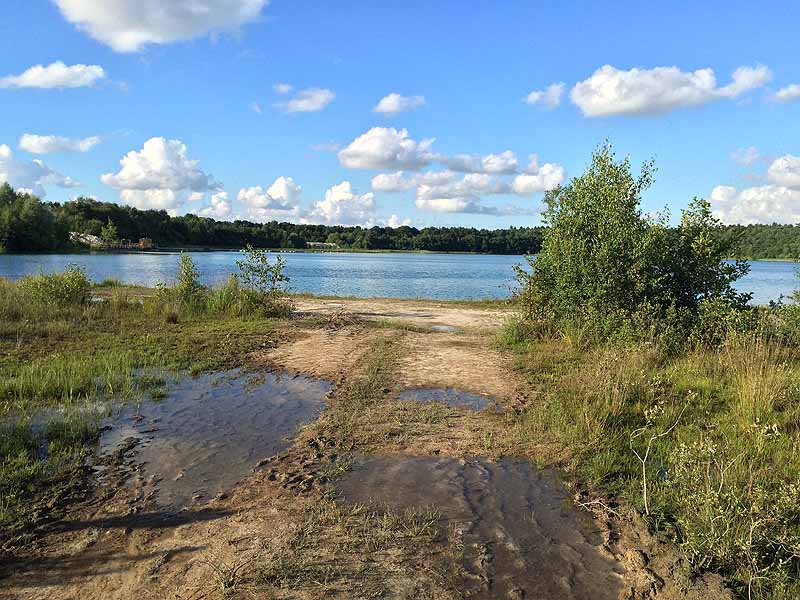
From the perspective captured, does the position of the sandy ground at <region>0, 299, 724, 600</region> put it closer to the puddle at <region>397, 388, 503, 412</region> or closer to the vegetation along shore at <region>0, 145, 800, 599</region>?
the vegetation along shore at <region>0, 145, 800, 599</region>

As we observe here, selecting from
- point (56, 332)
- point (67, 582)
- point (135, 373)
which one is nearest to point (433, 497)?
point (67, 582)

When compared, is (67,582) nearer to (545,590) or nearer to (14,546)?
(14,546)

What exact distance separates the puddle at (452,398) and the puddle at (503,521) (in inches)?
86.5

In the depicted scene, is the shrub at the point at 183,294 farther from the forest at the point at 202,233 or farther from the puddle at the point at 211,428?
the forest at the point at 202,233

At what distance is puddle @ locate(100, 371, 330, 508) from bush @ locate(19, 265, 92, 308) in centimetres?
915

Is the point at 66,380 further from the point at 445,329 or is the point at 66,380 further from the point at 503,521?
the point at 445,329

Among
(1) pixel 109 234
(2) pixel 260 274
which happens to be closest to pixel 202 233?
(1) pixel 109 234

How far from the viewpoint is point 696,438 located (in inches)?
264

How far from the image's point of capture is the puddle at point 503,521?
13.2ft

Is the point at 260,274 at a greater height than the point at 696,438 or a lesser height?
greater

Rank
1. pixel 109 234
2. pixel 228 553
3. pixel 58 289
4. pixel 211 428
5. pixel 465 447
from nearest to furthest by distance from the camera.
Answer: pixel 228 553, pixel 465 447, pixel 211 428, pixel 58 289, pixel 109 234

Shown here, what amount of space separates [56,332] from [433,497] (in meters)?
12.0

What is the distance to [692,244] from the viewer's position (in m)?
11.5

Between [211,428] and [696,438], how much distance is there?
6.40m
